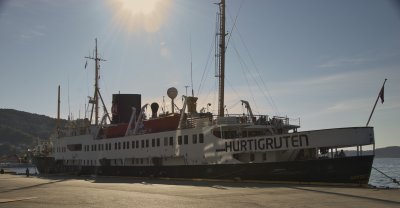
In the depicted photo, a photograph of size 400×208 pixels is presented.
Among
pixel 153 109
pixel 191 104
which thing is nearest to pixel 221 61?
pixel 191 104

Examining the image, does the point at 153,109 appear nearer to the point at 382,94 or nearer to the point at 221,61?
the point at 221,61

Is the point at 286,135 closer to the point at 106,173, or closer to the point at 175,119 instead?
the point at 175,119

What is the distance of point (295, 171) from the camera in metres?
27.8

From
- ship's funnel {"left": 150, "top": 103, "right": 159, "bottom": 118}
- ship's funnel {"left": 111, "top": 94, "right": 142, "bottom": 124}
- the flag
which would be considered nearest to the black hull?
the flag

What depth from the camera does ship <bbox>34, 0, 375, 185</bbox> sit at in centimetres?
2664

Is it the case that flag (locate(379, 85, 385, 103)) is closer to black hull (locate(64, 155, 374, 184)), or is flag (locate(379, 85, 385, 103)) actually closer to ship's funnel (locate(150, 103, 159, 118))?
black hull (locate(64, 155, 374, 184))

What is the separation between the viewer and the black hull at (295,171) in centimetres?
2589

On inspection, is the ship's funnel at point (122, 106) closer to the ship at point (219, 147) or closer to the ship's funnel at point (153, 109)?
the ship at point (219, 147)

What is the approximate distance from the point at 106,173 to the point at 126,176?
181 inches

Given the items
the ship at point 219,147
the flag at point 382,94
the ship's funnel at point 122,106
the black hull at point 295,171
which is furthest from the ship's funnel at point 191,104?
the flag at point 382,94

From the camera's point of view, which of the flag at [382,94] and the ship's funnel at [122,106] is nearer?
the flag at [382,94]

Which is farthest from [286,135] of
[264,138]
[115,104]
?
[115,104]

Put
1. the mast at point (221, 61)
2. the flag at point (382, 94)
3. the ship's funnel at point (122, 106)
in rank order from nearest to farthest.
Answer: the flag at point (382, 94) < the mast at point (221, 61) < the ship's funnel at point (122, 106)

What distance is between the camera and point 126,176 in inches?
1694
